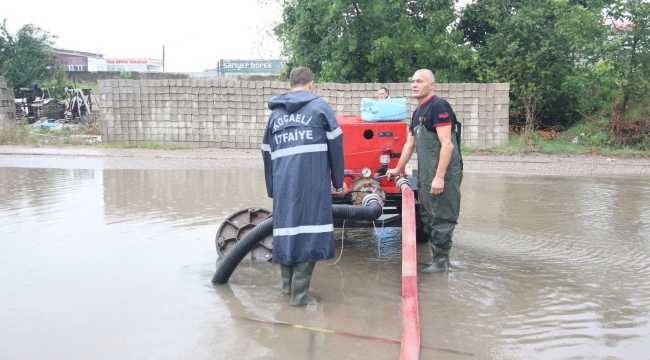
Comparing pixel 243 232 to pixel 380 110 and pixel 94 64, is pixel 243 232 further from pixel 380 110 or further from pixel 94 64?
pixel 94 64

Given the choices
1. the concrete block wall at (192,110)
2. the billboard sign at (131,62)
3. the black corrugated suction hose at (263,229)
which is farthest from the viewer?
the billboard sign at (131,62)

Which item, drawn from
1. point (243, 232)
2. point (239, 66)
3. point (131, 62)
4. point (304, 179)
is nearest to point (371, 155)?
point (243, 232)

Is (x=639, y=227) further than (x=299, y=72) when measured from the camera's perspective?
Yes

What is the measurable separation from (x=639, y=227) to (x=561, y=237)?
1.24m

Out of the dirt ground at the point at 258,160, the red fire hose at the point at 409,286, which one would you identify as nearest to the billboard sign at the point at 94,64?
the dirt ground at the point at 258,160

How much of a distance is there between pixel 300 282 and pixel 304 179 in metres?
0.78

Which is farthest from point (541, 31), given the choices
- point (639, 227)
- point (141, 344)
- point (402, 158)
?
point (141, 344)

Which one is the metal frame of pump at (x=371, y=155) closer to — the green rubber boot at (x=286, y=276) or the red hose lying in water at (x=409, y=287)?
the red hose lying in water at (x=409, y=287)

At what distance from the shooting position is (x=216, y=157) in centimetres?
1415

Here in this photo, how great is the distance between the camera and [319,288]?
5008 mm

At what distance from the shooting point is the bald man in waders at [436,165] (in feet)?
16.9

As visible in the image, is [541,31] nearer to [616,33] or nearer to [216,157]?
[616,33]

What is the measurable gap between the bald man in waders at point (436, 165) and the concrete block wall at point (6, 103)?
589 inches

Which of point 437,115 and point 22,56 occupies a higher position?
point 22,56
